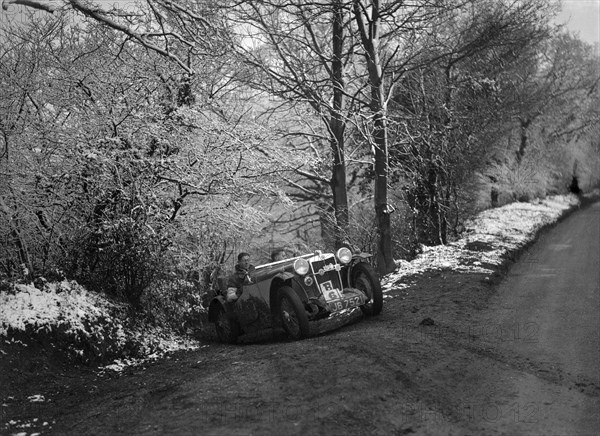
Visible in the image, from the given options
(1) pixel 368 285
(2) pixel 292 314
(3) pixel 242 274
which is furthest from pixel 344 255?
(3) pixel 242 274

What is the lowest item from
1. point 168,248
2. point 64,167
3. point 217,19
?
point 168,248

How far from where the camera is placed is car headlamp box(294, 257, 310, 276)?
10.4 metres

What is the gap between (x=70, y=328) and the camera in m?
10.0

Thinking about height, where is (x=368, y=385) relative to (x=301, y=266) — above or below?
below

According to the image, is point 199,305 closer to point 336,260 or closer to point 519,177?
point 336,260

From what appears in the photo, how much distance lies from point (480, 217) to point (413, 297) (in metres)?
15.6

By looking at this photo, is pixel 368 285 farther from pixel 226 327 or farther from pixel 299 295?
pixel 226 327

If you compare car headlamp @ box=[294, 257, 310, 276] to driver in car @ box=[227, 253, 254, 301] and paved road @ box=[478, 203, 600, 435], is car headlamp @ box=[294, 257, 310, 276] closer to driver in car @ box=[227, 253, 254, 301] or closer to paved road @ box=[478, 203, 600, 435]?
driver in car @ box=[227, 253, 254, 301]

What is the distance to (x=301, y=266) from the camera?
34.4 feet

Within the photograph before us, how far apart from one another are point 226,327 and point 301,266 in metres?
2.34

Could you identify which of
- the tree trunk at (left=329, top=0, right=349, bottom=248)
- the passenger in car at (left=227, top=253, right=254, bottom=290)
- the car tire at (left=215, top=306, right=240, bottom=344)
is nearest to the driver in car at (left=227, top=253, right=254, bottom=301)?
the passenger in car at (left=227, top=253, right=254, bottom=290)

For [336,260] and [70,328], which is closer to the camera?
[70,328]

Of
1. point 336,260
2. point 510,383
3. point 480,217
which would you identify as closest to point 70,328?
point 336,260

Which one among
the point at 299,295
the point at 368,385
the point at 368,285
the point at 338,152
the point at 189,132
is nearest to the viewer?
the point at 368,385
